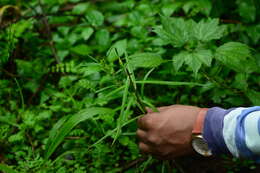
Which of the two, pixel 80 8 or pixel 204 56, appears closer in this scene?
pixel 204 56

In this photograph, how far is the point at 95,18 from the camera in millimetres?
2094

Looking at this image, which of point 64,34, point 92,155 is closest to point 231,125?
point 92,155

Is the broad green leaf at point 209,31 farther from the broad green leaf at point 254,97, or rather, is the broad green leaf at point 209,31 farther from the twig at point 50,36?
the twig at point 50,36

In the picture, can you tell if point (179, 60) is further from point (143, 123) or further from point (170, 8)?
point (170, 8)

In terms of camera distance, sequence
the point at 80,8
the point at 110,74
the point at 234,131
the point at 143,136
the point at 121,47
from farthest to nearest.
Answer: the point at 80,8 < the point at 121,47 < the point at 110,74 < the point at 143,136 < the point at 234,131

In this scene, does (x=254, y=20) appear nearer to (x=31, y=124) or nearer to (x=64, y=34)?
(x=64, y=34)

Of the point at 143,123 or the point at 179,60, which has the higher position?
the point at 179,60

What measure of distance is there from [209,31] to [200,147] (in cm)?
46

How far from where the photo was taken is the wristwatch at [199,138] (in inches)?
48.6

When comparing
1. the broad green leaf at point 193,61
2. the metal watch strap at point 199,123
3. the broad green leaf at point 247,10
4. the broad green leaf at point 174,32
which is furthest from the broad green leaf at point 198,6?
the metal watch strap at point 199,123

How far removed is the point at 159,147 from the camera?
1296 millimetres

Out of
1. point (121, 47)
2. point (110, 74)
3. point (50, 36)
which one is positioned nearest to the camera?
point (110, 74)

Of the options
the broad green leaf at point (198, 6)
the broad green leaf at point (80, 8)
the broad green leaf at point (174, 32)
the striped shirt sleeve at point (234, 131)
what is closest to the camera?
the striped shirt sleeve at point (234, 131)

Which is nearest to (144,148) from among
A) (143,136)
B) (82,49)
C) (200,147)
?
(143,136)
